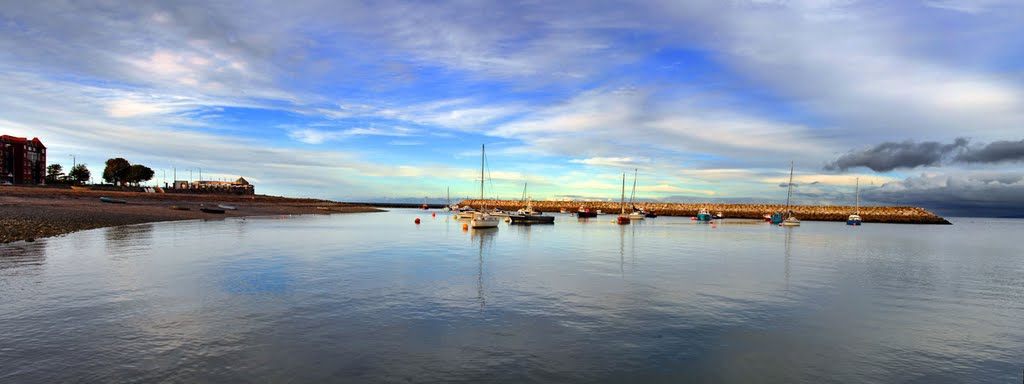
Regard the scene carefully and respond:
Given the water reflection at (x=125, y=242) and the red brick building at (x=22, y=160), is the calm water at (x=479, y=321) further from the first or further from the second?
the red brick building at (x=22, y=160)

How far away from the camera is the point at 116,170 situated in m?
145

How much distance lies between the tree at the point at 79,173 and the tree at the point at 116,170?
10.8 m

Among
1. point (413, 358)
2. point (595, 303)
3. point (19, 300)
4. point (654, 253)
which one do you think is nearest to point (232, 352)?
point (413, 358)

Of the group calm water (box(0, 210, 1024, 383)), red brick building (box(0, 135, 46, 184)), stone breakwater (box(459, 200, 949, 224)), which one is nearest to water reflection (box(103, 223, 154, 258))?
calm water (box(0, 210, 1024, 383))

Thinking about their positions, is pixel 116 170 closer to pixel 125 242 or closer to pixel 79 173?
pixel 79 173

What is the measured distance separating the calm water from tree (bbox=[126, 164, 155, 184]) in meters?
148

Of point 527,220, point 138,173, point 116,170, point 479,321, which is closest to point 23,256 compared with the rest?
point 479,321

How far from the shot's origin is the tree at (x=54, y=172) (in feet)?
481

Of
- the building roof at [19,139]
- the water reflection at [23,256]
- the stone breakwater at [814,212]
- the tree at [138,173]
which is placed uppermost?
the building roof at [19,139]

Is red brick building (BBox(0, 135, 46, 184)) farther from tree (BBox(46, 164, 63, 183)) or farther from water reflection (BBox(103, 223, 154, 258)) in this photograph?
water reflection (BBox(103, 223, 154, 258))

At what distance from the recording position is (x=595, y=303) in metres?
20.1

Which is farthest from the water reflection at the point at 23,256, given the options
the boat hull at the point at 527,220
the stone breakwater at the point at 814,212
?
the stone breakwater at the point at 814,212

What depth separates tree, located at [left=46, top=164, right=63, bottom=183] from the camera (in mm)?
146625

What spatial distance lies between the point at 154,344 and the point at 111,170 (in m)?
170
